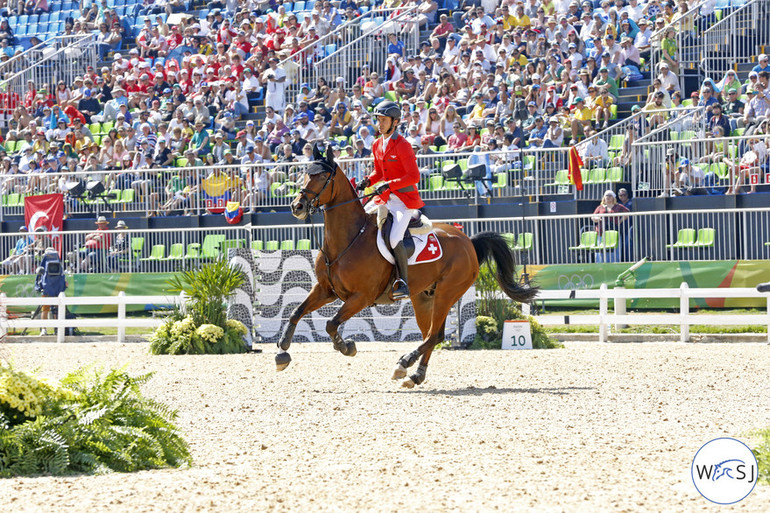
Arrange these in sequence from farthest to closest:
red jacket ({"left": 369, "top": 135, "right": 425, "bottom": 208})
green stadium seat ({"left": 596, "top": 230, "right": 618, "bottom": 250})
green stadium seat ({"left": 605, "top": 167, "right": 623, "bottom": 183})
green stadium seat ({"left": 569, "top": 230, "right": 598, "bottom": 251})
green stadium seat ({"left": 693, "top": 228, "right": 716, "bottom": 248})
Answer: green stadium seat ({"left": 605, "top": 167, "right": 623, "bottom": 183}) → green stadium seat ({"left": 569, "top": 230, "right": 598, "bottom": 251}) → green stadium seat ({"left": 596, "top": 230, "right": 618, "bottom": 250}) → green stadium seat ({"left": 693, "top": 228, "right": 716, "bottom": 248}) → red jacket ({"left": 369, "top": 135, "right": 425, "bottom": 208})

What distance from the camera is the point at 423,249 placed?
44.0 feet

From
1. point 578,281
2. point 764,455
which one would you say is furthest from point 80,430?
point 578,281

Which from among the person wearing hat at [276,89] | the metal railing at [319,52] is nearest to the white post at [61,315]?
the person wearing hat at [276,89]

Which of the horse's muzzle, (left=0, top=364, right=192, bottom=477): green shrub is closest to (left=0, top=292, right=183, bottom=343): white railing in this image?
the horse's muzzle

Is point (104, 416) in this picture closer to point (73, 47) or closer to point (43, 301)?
point (43, 301)

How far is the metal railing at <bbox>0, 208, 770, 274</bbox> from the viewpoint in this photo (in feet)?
71.3

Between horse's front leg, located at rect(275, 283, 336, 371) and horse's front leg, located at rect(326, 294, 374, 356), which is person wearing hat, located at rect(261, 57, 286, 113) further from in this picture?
horse's front leg, located at rect(326, 294, 374, 356)

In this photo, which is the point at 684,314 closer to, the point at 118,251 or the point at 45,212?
the point at 118,251

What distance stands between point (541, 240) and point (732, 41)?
750cm

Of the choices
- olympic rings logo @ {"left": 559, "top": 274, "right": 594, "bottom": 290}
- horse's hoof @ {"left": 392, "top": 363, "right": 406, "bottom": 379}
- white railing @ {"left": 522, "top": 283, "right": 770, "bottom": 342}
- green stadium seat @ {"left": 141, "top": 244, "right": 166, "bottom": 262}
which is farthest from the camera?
green stadium seat @ {"left": 141, "top": 244, "right": 166, "bottom": 262}

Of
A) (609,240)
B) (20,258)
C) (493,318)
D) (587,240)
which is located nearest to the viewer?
(493,318)

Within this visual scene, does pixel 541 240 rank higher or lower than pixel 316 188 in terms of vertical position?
lower

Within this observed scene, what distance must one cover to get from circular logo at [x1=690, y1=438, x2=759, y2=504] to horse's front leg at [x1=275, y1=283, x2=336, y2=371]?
272 inches

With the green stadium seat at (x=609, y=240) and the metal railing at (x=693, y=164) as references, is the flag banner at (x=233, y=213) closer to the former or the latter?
the green stadium seat at (x=609, y=240)
